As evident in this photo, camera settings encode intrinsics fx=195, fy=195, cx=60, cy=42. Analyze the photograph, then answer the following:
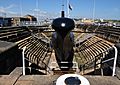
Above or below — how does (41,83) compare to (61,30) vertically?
below

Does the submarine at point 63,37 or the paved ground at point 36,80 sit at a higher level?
the submarine at point 63,37

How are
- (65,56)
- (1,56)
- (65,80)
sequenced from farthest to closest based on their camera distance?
(65,56)
(1,56)
(65,80)

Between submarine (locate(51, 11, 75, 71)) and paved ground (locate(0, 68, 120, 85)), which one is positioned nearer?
paved ground (locate(0, 68, 120, 85))

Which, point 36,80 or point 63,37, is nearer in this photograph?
point 36,80

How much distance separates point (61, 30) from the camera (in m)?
9.96

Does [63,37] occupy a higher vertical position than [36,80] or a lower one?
higher

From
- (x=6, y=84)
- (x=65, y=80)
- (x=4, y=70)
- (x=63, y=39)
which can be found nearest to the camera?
(x=65, y=80)

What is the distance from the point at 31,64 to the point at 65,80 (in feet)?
29.9

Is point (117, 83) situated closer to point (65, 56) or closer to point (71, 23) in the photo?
point (71, 23)

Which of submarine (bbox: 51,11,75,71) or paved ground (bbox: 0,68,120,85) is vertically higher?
submarine (bbox: 51,11,75,71)

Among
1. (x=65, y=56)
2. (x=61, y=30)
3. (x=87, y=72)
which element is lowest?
(x=87, y=72)

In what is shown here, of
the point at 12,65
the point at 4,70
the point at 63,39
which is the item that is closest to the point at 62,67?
the point at 63,39

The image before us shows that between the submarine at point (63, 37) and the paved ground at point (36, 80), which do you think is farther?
the submarine at point (63, 37)

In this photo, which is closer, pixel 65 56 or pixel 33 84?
pixel 33 84
